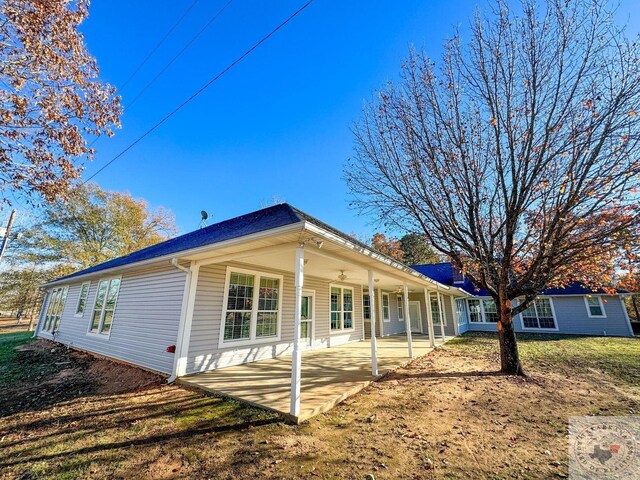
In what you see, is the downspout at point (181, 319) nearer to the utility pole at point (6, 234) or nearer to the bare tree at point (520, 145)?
the bare tree at point (520, 145)

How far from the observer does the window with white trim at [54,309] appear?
1189 centimetres

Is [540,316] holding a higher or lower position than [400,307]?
lower

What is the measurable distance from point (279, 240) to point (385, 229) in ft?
17.4

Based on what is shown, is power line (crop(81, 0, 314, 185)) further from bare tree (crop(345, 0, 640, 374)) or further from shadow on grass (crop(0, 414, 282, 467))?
shadow on grass (crop(0, 414, 282, 467))

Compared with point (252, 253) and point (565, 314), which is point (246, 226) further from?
point (565, 314)

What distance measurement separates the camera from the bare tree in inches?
220

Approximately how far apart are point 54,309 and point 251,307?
483 inches

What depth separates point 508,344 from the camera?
6891 mm

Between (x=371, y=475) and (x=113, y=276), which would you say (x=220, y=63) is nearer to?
(x=371, y=475)

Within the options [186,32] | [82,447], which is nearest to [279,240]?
[82,447]

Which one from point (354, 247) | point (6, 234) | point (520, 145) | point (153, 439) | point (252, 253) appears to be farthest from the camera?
point (6, 234)

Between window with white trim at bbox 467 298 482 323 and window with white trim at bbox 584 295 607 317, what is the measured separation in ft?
17.7

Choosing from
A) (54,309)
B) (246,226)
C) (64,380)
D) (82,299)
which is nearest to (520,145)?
(246,226)

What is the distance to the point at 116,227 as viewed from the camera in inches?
902
